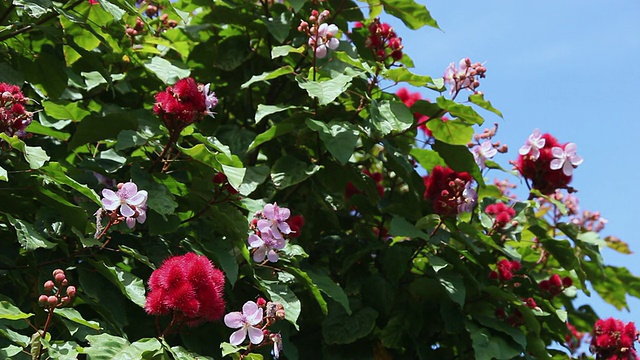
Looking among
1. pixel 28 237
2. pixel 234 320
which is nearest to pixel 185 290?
pixel 234 320

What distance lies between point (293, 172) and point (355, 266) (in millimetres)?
414

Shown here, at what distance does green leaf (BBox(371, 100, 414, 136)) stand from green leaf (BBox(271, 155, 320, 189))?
0.78 ft

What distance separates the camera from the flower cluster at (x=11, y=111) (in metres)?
2.18

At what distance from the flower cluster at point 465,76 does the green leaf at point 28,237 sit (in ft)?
4.71

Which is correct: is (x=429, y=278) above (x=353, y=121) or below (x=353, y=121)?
below

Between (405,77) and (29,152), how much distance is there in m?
1.15

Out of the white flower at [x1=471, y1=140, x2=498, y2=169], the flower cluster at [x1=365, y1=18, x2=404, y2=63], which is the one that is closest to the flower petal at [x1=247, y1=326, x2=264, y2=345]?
the flower cluster at [x1=365, y1=18, x2=404, y2=63]

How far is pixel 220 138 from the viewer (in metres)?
3.04

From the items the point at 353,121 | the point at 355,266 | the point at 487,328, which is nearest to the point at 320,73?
the point at 353,121

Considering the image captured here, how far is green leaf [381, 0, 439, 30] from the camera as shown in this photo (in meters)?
3.08

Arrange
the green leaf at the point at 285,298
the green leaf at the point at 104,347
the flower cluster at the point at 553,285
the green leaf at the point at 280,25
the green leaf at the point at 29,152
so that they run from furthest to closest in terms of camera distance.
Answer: the flower cluster at the point at 553,285
the green leaf at the point at 280,25
the green leaf at the point at 285,298
the green leaf at the point at 29,152
the green leaf at the point at 104,347

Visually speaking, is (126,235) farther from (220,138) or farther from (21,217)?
(220,138)

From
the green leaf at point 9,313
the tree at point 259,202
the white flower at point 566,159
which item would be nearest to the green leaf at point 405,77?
the tree at point 259,202

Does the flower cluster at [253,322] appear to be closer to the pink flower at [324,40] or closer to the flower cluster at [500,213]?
the pink flower at [324,40]
